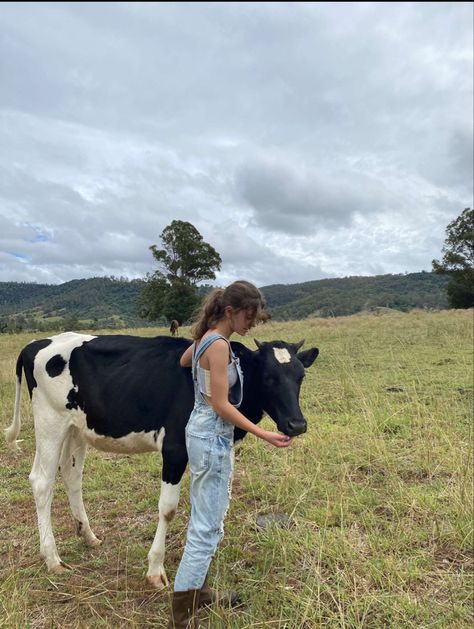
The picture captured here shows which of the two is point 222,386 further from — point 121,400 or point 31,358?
point 31,358

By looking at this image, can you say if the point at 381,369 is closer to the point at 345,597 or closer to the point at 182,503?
the point at 182,503

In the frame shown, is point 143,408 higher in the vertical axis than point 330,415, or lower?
higher

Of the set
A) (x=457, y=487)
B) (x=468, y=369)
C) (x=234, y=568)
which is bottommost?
(x=234, y=568)

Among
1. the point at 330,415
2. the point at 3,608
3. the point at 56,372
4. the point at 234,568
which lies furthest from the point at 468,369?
the point at 3,608

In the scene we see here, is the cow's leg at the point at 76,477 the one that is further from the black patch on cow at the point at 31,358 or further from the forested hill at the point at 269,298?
the forested hill at the point at 269,298

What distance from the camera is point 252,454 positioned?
626cm

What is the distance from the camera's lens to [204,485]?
3006 millimetres

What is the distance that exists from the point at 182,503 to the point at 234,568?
134 centimetres

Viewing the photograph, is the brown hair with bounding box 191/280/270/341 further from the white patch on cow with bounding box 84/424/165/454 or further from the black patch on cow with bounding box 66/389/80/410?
the black patch on cow with bounding box 66/389/80/410

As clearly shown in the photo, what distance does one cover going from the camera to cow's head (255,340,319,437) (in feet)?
11.1

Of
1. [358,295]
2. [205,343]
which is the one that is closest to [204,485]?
[205,343]

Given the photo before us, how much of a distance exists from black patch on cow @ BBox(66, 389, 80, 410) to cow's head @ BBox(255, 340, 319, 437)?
5.67 ft

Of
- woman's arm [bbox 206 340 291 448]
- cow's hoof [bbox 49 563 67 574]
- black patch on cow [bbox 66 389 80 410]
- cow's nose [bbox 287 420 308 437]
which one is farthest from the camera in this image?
black patch on cow [bbox 66 389 80 410]

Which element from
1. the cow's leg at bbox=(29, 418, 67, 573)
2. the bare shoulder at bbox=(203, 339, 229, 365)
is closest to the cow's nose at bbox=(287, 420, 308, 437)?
the bare shoulder at bbox=(203, 339, 229, 365)
